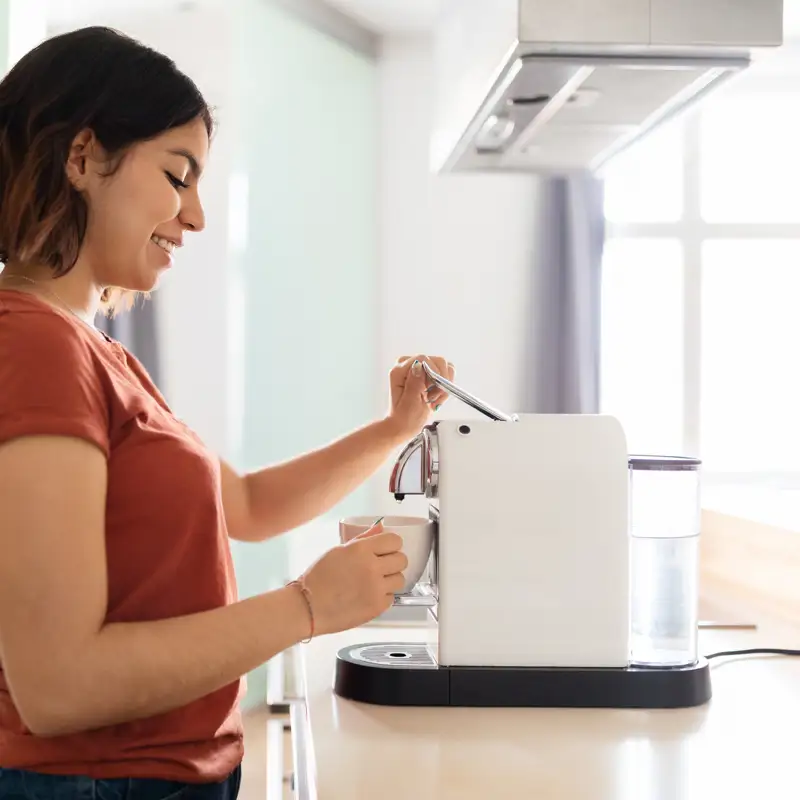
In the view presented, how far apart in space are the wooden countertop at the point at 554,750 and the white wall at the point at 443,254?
3067 millimetres

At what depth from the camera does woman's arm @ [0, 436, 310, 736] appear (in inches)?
29.3

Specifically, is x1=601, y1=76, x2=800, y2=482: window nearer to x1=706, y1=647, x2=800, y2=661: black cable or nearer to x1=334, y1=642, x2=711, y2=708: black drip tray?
→ x1=706, y1=647, x2=800, y2=661: black cable

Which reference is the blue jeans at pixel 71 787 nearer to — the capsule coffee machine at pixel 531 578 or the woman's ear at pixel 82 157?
the capsule coffee machine at pixel 531 578

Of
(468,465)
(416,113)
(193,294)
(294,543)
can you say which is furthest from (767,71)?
(468,465)

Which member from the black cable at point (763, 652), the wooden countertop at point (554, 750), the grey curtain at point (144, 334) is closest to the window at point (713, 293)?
the grey curtain at point (144, 334)

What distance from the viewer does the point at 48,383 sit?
2.59 ft

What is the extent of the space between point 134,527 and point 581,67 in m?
0.76

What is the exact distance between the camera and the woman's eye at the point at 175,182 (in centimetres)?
96

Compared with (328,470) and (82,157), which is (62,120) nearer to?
(82,157)

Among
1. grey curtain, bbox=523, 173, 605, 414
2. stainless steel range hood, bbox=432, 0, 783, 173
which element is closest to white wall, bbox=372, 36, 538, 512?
grey curtain, bbox=523, 173, 605, 414

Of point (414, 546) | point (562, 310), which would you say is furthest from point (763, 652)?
point (562, 310)

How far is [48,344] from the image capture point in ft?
2.67

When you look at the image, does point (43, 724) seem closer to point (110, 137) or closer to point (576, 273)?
point (110, 137)

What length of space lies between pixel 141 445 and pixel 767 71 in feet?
14.0
